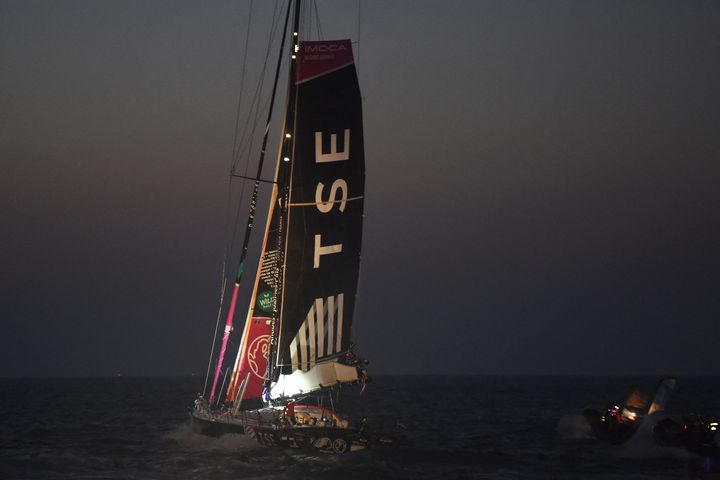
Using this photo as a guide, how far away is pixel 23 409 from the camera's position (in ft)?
282

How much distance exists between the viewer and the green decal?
37.8 m

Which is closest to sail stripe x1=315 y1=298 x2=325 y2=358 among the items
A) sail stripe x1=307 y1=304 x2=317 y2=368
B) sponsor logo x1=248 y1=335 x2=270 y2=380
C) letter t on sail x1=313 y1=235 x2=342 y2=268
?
sail stripe x1=307 y1=304 x2=317 y2=368

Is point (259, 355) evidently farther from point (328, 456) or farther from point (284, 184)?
point (284, 184)

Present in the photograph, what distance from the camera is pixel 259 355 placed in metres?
38.1

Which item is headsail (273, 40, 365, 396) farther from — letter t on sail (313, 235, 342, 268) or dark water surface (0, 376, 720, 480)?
dark water surface (0, 376, 720, 480)

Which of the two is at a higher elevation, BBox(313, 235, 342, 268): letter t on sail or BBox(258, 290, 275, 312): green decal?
BBox(313, 235, 342, 268): letter t on sail

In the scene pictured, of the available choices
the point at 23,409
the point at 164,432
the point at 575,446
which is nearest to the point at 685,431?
the point at 575,446

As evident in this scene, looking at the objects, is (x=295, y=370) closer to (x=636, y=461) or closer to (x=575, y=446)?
(x=636, y=461)

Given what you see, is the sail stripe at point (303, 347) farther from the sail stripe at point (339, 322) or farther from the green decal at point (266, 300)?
the green decal at point (266, 300)

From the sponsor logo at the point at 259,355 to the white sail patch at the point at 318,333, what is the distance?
2504 mm

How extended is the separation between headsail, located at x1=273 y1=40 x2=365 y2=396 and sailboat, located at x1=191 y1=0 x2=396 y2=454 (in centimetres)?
3

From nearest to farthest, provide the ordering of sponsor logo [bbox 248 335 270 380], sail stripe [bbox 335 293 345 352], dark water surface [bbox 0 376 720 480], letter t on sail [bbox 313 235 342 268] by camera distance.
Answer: dark water surface [bbox 0 376 720 480] → letter t on sail [bbox 313 235 342 268] → sail stripe [bbox 335 293 345 352] → sponsor logo [bbox 248 335 270 380]

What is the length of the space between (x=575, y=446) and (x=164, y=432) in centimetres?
2136

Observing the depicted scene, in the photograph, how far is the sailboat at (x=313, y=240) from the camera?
34938 mm
